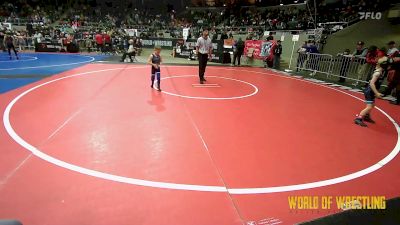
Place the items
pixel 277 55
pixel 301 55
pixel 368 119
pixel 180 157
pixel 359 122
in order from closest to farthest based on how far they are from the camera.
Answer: pixel 180 157 → pixel 359 122 → pixel 368 119 → pixel 301 55 → pixel 277 55

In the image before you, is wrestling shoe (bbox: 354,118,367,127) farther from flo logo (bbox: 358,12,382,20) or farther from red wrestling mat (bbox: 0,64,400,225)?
flo logo (bbox: 358,12,382,20)

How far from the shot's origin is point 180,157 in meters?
4.30

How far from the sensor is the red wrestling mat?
122 inches

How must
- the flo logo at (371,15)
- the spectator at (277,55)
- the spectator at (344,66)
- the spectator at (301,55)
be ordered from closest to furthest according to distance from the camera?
the spectator at (344,66) < the spectator at (301,55) < the spectator at (277,55) < the flo logo at (371,15)

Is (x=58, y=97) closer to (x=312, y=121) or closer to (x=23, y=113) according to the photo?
(x=23, y=113)

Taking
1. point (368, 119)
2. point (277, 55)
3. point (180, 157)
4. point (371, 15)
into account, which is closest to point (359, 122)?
point (368, 119)

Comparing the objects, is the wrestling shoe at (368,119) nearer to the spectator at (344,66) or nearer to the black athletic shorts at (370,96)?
the black athletic shorts at (370,96)

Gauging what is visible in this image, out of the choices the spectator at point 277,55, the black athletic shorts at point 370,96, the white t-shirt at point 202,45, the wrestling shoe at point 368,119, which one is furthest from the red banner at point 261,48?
the black athletic shorts at point 370,96

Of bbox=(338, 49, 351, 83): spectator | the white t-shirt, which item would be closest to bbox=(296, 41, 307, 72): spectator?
bbox=(338, 49, 351, 83): spectator

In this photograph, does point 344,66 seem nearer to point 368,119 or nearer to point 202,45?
point 368,119

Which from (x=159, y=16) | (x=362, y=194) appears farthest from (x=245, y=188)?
(x=159, y=16)

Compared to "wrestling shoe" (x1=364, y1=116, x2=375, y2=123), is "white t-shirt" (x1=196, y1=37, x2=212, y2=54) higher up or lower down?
higher up

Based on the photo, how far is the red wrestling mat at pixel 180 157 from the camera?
3.09m

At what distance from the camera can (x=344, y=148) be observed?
4.88 meters
